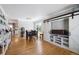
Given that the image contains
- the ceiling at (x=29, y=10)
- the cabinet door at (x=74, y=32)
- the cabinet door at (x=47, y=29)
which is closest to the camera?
the ceiling at (x=29, y=10)

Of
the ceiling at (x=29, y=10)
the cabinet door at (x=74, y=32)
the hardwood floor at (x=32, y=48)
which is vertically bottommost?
the hardwood floor at (x=32, y=48)

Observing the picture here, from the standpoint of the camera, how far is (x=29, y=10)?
1.78 metres

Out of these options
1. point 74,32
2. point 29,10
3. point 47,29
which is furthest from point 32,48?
point 74,32

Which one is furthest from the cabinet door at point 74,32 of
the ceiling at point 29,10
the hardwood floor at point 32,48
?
the ceiling at point 29,10

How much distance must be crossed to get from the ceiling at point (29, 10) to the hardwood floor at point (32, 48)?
1.73 ft

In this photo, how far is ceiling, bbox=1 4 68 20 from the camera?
1.63 meters

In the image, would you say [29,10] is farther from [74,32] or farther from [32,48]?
[74,32]

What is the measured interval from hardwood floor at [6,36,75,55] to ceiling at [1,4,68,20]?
53cm

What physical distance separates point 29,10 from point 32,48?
840 millimetres

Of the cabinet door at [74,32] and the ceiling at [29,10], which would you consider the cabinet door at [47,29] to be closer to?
the ceiling at [29,10]

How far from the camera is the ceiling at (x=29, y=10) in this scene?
1634 millimetres

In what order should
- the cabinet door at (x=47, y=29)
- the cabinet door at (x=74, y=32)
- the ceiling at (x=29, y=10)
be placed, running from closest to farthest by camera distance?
1. the ceiling at (x=29, y=10)
2. the cabinet door at (x=74, y=32)
3. the cabinet door at (x=47, y=29)
